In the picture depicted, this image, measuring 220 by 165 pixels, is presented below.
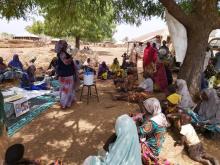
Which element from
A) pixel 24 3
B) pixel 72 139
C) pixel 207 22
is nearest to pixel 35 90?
pixel 24 3

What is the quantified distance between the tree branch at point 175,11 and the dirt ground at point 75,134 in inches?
100

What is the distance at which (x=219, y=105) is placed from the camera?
6.27m

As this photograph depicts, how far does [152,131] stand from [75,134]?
6.70ft

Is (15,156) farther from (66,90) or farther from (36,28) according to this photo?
(36,28)

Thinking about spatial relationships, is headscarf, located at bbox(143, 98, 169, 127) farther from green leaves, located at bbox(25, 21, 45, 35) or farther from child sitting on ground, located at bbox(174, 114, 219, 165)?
green leaves, located at bbox(25, 21, 45, 35)

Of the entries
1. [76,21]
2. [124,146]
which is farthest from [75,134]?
[76,21]

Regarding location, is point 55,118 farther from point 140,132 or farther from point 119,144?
point 119,144

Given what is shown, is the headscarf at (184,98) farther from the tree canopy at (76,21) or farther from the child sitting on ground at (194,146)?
the tree canopy at (76,21)

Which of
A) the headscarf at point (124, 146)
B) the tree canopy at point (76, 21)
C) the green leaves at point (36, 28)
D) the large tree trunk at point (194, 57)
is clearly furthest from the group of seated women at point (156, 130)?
the green leaves at point (36, 28)

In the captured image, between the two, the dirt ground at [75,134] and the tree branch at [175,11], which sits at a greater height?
the tree branch at [175,11]

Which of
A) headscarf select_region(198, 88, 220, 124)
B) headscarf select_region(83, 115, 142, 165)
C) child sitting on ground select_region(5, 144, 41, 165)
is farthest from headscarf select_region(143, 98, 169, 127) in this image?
child sitting on ground select_region(5, 144, 41, 165)

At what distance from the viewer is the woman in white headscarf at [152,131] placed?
15.5ft

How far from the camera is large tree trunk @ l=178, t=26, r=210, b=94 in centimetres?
745

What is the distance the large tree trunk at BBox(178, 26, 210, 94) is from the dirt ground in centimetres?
159
